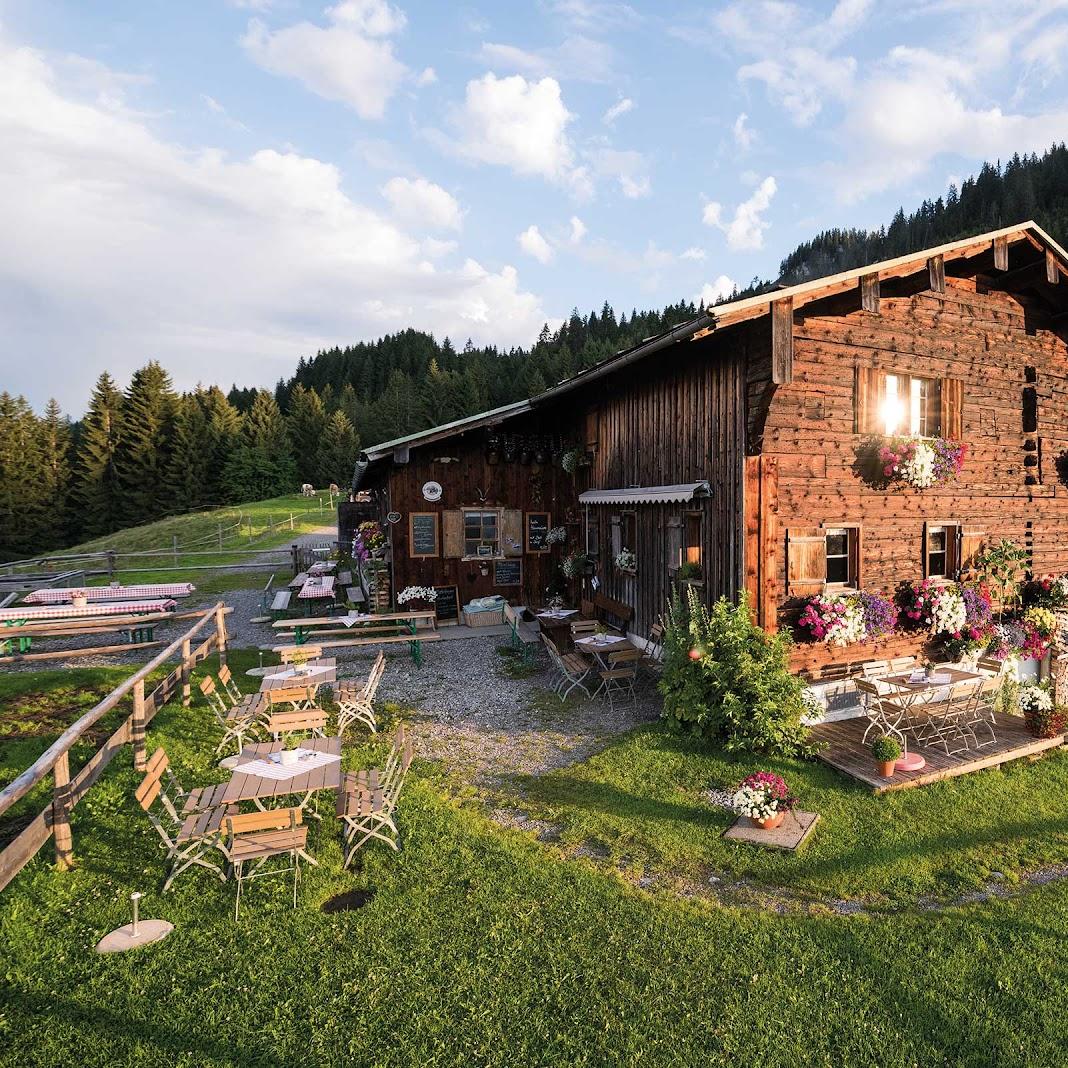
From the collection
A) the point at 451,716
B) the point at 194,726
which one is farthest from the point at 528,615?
the point at 194,726

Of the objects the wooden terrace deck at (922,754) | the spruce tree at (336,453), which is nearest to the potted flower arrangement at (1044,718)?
the wooden terrace deck at (922,754)

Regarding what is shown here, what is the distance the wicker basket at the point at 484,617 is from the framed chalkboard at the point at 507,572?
3.48 feet

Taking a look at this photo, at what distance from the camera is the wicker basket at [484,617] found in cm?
1589

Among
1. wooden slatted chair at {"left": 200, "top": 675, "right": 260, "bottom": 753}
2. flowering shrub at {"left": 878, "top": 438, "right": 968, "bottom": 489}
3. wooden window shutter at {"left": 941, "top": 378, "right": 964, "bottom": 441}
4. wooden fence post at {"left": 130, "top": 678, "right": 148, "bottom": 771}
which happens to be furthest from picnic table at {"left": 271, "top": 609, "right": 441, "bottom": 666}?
wooden window shutter at {"left": 941, "top": 378, "right": 964, "bottom": 441}

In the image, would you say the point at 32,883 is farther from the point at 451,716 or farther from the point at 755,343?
the point at 755,343

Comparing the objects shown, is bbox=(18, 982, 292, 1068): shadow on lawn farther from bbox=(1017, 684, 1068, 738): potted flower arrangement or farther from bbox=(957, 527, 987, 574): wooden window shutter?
bbox=(957, 527, 987, 574): wooden window shutter

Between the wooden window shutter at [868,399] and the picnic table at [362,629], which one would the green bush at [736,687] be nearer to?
the wooden window shutter at [868,399]

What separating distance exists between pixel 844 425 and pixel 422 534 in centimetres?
1016

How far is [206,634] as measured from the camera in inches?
616

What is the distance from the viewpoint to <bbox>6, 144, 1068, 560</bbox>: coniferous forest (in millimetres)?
49938

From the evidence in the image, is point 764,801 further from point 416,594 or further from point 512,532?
point 512,532

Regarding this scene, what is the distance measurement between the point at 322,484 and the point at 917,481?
62.3 m

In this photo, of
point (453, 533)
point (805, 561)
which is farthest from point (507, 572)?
point (805, 561)

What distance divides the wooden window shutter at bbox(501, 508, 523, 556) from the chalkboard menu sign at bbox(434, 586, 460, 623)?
1805 mm
